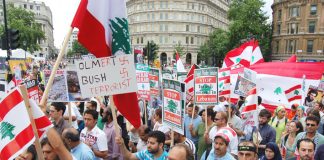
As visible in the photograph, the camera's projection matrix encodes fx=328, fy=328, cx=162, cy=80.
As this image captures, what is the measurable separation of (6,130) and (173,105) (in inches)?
108

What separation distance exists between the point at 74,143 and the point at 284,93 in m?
7.90

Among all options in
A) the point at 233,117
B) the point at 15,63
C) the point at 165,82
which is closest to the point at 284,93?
the point at 233,117

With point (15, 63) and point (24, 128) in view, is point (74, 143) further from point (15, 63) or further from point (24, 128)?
point (15, 63)

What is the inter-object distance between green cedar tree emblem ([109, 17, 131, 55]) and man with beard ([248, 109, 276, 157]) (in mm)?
2944

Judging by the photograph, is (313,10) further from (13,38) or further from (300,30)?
(13,38)

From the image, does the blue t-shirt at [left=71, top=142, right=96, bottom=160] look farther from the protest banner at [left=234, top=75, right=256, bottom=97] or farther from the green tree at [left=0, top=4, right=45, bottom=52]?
the green tree at [left=0, top=4, right=45, bottom=52]

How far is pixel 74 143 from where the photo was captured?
4.21 m

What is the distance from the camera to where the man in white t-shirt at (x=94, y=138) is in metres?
4.77

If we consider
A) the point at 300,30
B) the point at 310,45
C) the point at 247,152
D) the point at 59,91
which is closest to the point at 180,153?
the point at 247,152

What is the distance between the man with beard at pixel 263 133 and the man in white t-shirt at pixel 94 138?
262 centimetres

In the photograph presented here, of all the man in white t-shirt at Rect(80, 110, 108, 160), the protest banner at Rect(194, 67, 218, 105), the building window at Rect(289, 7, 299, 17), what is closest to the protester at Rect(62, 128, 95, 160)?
the man in white t-shirt at Rect(80, 110, 108, 160)

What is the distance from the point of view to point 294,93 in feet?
33.7

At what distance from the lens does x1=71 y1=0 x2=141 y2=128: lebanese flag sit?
3992mm

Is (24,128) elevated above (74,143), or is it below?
above
